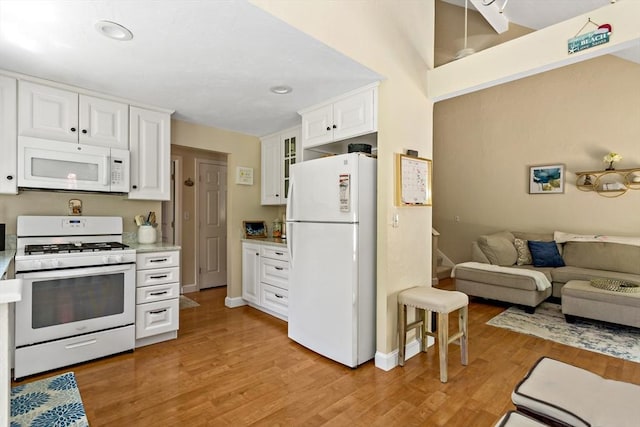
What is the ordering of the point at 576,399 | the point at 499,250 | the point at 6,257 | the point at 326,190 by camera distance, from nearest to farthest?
the point at 576,399 → the point at 6,257 → the point at 326,190 → the point at 499,250

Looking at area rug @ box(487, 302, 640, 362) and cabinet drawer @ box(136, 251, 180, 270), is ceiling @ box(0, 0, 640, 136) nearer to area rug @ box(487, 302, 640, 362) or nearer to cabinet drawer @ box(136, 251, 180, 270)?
cabinet drawer @ box(136, 251, 180, 270)

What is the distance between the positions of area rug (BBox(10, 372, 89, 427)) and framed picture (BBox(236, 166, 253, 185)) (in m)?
2.55

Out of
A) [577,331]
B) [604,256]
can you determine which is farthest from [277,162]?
[604,256]

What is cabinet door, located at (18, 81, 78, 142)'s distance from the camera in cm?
245

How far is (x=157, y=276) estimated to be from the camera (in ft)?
9.31

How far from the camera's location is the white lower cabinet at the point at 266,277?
344cm

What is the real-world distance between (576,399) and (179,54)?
8.85 ft

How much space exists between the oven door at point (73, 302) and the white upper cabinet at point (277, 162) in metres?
1.84

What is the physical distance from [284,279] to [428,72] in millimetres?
2448

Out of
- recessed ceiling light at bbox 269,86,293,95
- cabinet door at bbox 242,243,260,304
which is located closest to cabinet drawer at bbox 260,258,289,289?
cabinet door at bbox 242,243,260,304

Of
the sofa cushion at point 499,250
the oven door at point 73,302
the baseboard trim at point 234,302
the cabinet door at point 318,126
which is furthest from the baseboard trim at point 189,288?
the sofa cushion at point 499,250

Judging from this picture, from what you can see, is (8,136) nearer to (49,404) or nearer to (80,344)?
(80,344)

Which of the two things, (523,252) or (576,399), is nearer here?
(576,399)

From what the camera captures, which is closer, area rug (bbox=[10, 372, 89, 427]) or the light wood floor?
area rug (bbox=[10, 372, 89, 427])
